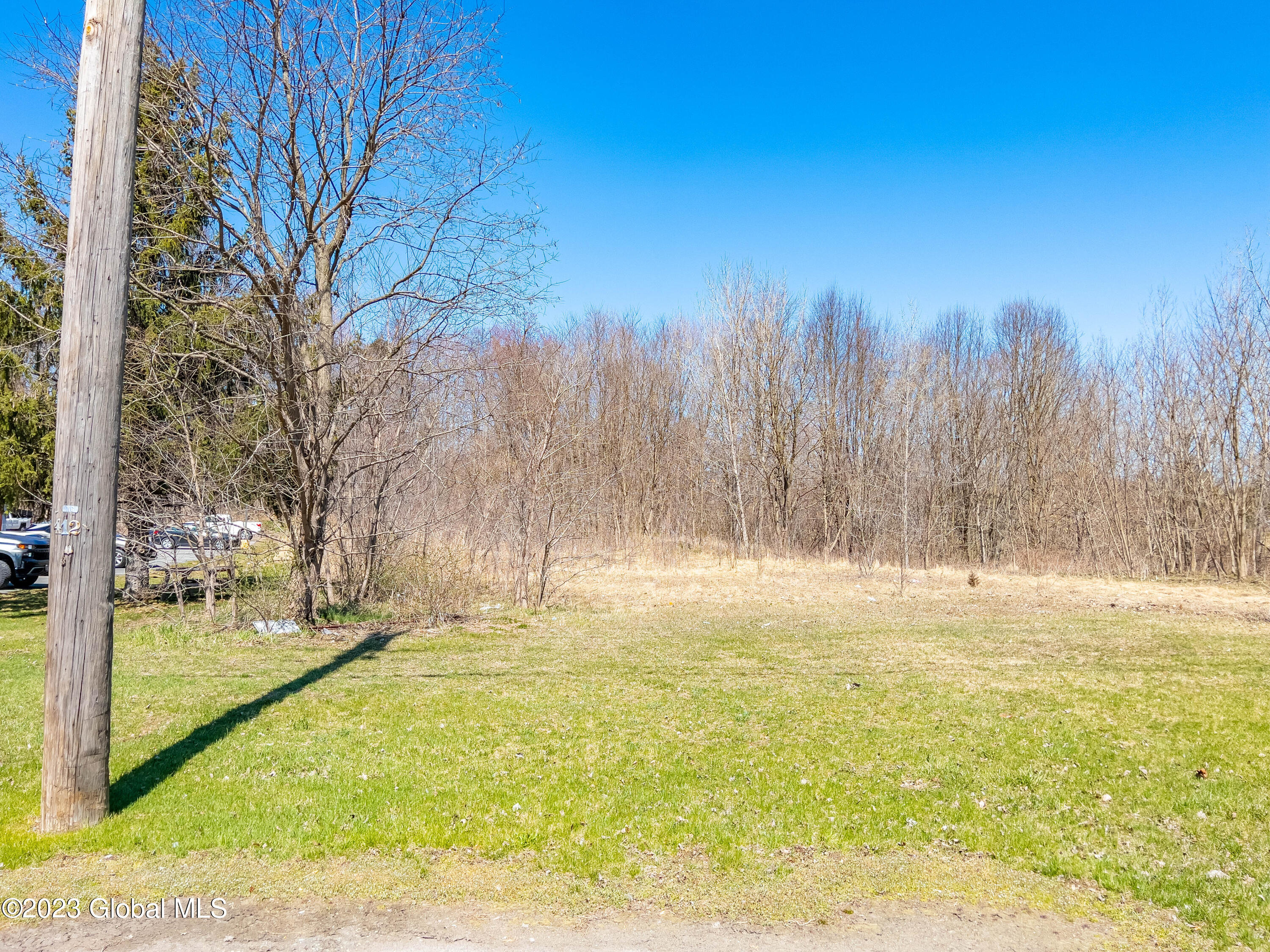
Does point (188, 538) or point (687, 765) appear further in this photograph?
point (188, 538)

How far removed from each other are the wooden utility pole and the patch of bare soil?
123 centimetres

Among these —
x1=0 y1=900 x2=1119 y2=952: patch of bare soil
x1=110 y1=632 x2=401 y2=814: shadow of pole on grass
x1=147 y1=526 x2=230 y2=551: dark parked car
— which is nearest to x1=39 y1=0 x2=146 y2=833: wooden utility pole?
x1=110 y1=632 x2=401 y2=814: shadow of pole on grass

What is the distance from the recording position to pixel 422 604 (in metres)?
14.3

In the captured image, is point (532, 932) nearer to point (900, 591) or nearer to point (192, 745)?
point (192, 745)

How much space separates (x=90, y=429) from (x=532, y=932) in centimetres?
368

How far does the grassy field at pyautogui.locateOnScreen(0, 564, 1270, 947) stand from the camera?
14.2ft

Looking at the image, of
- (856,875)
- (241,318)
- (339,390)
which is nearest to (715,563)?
(339,390)

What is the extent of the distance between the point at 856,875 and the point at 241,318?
420 inches

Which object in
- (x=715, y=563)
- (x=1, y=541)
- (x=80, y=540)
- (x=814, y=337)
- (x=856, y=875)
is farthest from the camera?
(x=814, y=337)

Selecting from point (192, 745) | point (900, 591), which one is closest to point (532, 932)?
point (192, 745)

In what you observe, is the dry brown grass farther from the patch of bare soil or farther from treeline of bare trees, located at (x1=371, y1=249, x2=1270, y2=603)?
the patch of bare soil

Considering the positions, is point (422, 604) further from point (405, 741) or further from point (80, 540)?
point (80, 540)

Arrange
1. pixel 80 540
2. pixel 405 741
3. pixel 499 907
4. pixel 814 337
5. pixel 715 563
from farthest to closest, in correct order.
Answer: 1. pixel 814 337
2. pixel 715 563
3. pixel 405 741
4. pixel 80 540
5. pixel 499 907

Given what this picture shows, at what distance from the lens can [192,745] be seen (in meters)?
6.20
